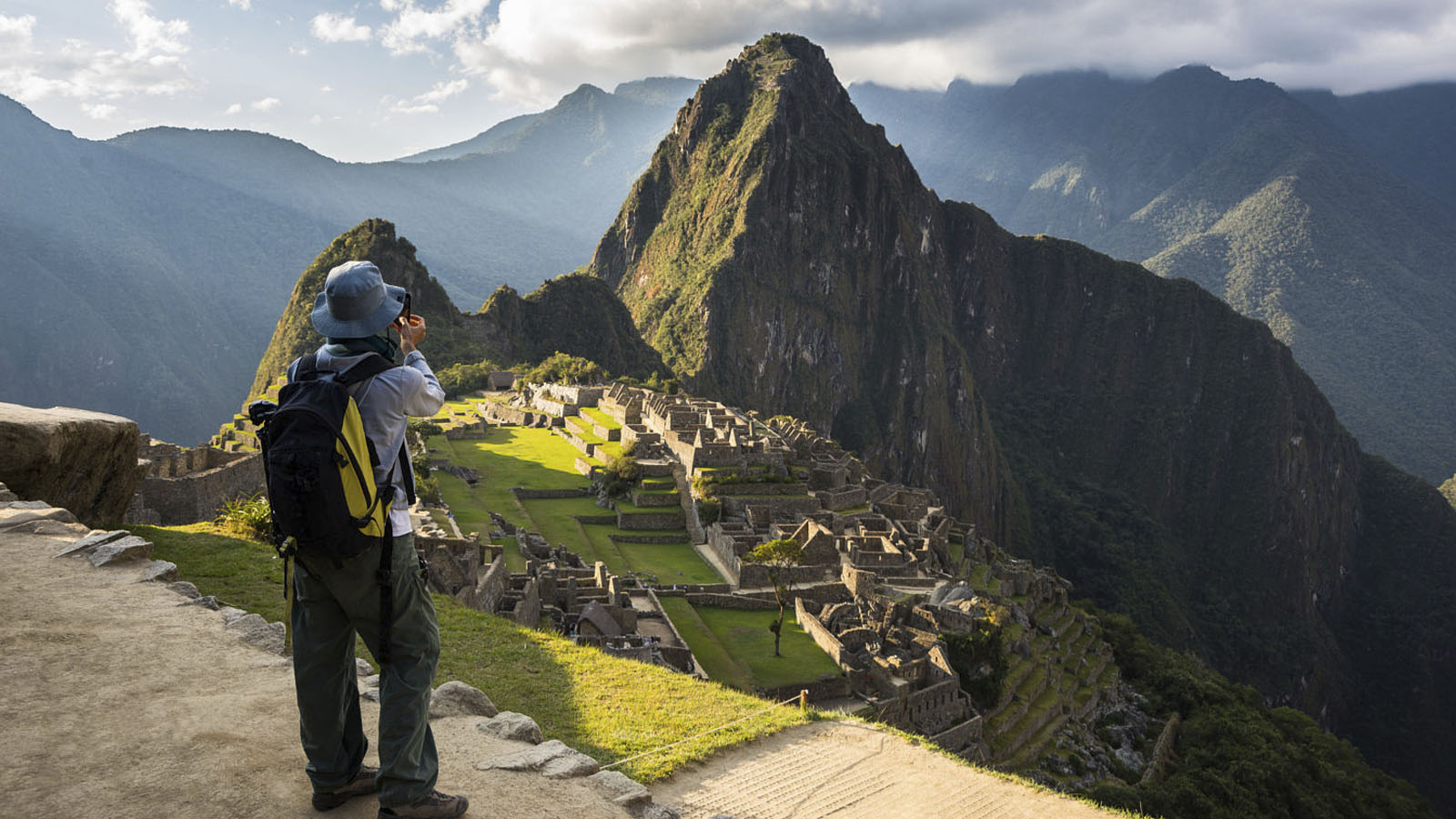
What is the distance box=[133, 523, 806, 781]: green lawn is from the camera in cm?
732

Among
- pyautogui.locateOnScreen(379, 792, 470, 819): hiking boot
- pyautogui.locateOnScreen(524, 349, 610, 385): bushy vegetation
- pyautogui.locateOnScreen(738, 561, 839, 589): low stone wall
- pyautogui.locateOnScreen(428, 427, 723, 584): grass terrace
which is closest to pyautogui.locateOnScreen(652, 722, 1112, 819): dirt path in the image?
pyautogui.locateOnScreen(379, 792, 470, 819): hiking boot

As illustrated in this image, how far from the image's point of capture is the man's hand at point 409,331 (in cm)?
473

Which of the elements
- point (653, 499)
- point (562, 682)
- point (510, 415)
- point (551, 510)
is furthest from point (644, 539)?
point (510, 415)

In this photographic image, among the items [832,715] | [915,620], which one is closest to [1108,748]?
[915,620]

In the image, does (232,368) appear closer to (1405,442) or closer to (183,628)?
(183,628)

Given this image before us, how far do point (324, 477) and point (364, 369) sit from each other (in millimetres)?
567

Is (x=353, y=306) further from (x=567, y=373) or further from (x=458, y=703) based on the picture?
(x=567, y=373)

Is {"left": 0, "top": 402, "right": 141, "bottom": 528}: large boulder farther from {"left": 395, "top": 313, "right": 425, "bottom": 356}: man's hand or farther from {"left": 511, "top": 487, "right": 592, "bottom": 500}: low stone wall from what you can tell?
{"left": 511, "top": 487, "right": 592, "bottom": 500}: low stone wall

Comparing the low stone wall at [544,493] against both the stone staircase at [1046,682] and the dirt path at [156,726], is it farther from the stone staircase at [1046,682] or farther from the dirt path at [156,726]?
the dirt path at [156,726]

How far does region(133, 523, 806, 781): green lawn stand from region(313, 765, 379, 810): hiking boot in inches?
90.8

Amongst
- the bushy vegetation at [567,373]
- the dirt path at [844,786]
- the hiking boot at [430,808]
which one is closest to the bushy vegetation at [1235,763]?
the dirt path at [844,786]

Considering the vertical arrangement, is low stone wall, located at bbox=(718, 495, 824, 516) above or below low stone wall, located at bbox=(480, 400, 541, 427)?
below

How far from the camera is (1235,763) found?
29.8 m

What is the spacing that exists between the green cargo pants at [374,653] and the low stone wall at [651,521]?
3066 centimetres
